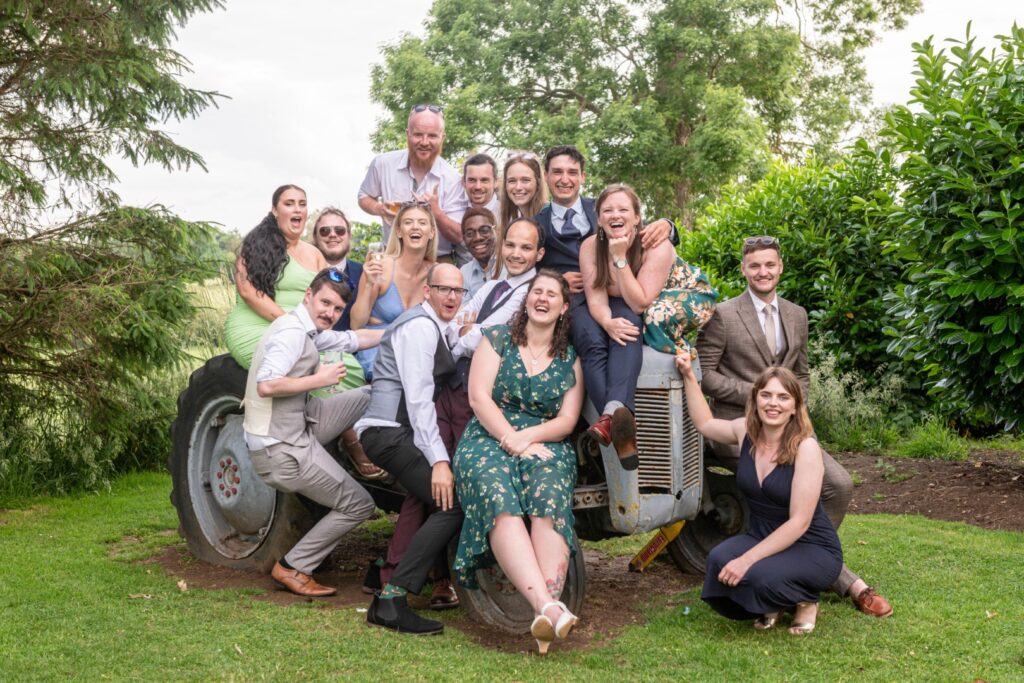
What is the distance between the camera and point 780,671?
15.0 feet

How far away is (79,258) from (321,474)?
16.2 feet

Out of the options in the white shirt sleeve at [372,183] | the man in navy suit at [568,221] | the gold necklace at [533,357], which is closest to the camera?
the gold necklace at [533,357]

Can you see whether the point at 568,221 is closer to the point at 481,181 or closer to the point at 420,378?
the point at 481,181

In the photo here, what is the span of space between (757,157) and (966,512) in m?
17.9

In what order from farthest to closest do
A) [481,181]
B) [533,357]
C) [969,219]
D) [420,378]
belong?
[969,219], [481,181], [420,378], [533,357]

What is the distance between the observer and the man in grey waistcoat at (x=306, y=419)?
5.49m

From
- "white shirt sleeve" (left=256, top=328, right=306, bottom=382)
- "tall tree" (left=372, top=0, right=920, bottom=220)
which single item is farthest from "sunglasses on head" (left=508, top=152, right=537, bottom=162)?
"tall tree" (left=372, top=0, right=920, bottom=220)

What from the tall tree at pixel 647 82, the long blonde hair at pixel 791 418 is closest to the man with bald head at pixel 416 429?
the long blonde hair at pixel 791 418

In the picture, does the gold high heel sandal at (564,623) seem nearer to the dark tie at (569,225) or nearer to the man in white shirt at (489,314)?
the man in white shirt at (489,314)

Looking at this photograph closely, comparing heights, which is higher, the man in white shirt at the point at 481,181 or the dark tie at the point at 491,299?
the man in white shirt at the point at 481,181

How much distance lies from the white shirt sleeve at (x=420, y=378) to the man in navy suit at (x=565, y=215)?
0.87 meters

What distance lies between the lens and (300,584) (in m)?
5.81

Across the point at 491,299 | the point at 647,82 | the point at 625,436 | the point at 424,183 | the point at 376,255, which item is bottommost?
the point at 625,436

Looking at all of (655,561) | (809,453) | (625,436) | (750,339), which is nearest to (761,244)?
(750,339)
